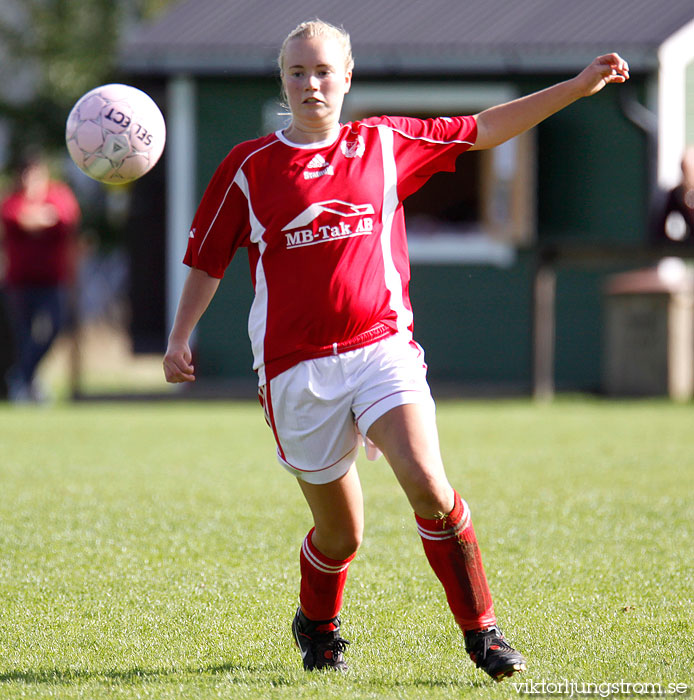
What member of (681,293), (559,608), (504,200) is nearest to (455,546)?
(559,608)

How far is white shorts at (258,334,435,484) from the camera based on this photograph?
A: 11.9ft

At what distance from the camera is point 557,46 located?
13961 mm

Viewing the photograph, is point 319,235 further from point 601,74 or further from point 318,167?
point 601,74

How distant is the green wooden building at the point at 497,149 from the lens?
1405cm

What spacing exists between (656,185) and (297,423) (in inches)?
440

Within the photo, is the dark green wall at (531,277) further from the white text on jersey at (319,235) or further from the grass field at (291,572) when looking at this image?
the white text on jersey at (319,235)

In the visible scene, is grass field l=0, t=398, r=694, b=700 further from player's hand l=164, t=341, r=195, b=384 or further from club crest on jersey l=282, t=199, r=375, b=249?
club crest on jersey l=282, t=199, r=375, b=249

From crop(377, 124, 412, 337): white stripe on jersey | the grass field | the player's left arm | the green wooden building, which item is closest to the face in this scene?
crop(377, 124, 412, 337): white stripe on jersey

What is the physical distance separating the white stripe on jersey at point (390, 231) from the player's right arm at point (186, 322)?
53 cm

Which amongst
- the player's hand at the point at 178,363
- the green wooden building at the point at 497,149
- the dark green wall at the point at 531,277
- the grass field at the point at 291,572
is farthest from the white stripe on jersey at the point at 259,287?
the dark green wall at the point at 531,277

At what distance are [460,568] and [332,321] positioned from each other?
0.83 metres

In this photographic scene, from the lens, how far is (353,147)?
3.84 meters

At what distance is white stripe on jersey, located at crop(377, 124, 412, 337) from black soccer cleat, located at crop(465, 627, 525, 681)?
0.94m

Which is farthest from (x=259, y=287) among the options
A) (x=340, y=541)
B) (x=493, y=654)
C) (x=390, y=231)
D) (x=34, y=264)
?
(x=34, y=264)
